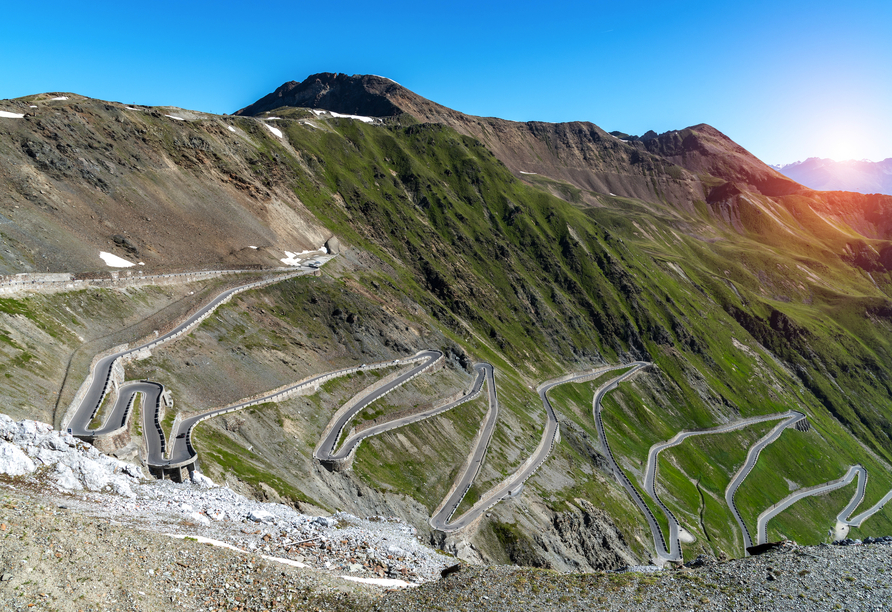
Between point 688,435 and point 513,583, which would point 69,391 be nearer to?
point 513,583

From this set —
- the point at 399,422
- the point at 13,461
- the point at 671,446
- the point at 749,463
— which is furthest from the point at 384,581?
the point at 749,463

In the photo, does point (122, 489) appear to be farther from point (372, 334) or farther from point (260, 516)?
point (372, 334)

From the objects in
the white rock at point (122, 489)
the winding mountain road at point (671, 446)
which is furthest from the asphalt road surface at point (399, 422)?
the winding mountain road at point (671, 446)

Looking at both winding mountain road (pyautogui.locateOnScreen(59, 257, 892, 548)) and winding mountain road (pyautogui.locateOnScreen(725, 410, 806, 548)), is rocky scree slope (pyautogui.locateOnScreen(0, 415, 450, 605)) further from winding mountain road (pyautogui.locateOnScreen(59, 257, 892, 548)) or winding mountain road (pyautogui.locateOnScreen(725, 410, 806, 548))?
winding mountain road (pyautogui.locateOnScreen(725, 410, 806, 548))

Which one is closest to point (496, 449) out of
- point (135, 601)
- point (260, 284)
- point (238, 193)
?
point (260, 284)

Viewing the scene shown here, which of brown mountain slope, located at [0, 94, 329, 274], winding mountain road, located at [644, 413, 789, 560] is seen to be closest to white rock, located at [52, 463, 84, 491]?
brown mountain slope, located at [0, 94, 329, 274]

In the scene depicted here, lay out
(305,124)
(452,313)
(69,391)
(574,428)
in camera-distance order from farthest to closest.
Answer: (305,124), (452,313), (574,428), (69,391)

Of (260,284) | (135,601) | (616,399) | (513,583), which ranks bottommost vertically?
(616,399)
